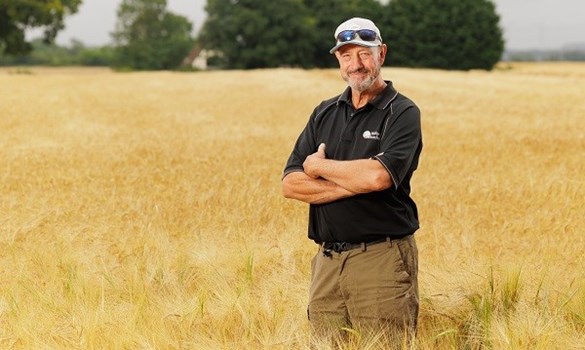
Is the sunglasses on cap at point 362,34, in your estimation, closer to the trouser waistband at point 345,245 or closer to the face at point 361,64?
the face at point 361,64

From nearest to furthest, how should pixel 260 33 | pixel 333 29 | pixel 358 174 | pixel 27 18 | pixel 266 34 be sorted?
pixel 358 174
pixel 27 18
pixel 266 34
pixel 260 33
pixel 333 29

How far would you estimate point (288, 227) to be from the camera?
6863mm

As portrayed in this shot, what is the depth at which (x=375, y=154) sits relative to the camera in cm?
397

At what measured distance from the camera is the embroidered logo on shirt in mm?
3957

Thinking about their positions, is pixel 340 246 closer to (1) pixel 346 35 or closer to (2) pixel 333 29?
(1) pixel 346 35

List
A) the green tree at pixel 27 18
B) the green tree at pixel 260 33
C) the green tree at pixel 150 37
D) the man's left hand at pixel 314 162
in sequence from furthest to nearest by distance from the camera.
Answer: the green tree at pixel 150 37 → the green tree at pixel 260 33 → the green tree at pixel 27 18 → the man's left hand at pixel 314 162

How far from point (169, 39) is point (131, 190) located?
91941mm

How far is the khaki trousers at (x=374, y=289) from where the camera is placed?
3.96 m

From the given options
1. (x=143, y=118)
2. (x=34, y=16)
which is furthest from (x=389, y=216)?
(x=34, y=16)

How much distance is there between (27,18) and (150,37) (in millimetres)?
53486

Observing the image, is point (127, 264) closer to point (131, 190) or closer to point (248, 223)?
point (248, 223)

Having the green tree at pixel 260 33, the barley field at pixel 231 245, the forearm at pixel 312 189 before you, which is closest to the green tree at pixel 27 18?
the green tree at pixel 260 33

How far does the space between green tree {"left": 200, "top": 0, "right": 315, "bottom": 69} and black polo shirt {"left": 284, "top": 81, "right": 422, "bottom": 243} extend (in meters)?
68.2

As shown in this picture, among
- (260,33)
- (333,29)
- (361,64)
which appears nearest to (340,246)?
(361,64)
